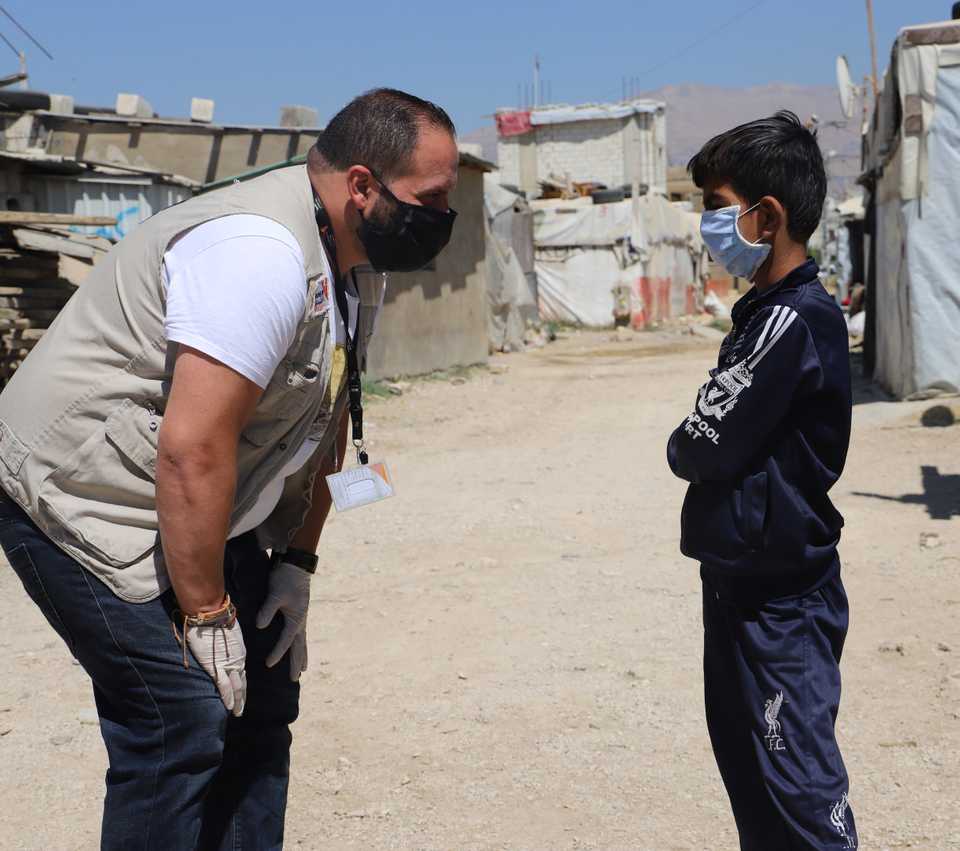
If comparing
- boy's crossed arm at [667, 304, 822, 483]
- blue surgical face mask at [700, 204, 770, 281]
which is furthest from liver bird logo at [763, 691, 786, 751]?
blue surgical face mask at [700, 204, 770, 281]

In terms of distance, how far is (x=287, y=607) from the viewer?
2494mm

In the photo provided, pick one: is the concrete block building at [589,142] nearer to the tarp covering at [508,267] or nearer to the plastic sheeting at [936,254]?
the tarp covering at [508,267]

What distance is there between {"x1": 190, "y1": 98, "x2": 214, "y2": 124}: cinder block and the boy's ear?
15057 millimetres

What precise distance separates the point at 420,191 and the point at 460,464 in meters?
6.95

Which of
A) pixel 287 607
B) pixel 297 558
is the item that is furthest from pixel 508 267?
pixel 287 607

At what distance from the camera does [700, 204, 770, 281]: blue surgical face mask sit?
7.50ft

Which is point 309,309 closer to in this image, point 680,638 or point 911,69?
point 680,638

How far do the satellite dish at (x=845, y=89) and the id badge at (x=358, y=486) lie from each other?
56.3 ft

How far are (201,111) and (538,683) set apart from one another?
13.9 meters

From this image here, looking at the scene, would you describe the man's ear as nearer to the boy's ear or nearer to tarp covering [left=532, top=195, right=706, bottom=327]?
the boy's ear

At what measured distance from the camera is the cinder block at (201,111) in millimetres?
16000

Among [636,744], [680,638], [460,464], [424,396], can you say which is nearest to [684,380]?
[424,396]

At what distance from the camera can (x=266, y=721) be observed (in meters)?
2.51

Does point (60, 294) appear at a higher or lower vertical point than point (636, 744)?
higher
